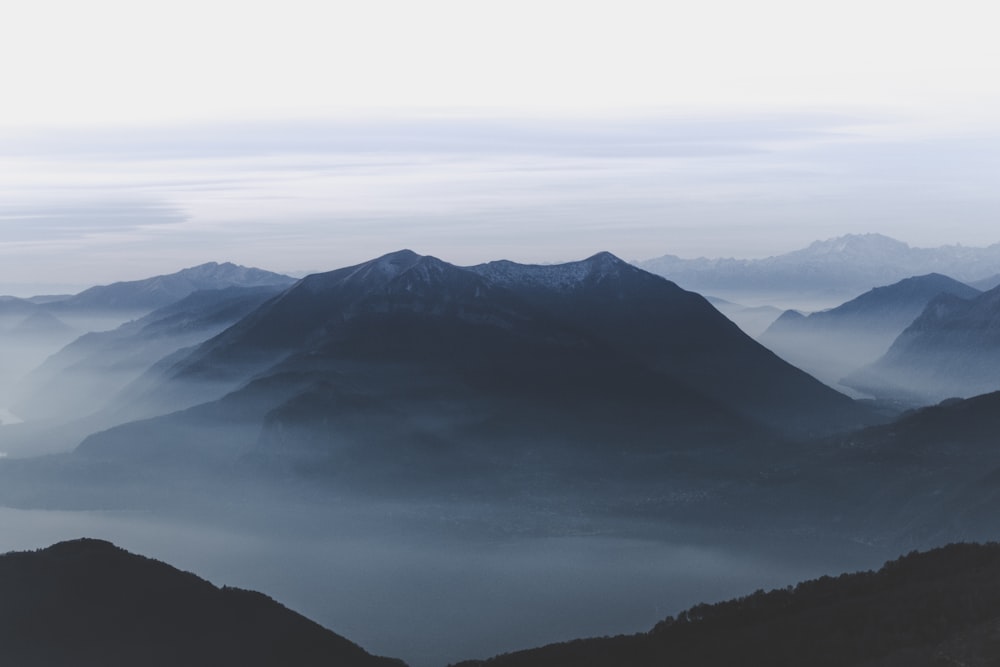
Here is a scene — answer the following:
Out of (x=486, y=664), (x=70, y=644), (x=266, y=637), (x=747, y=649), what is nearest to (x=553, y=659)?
(x=486, y=664)

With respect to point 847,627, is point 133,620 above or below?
below

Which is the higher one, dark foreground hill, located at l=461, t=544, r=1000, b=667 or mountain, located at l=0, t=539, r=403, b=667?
dark foreground hill, located at l=461, t=544, r=1000, b=667

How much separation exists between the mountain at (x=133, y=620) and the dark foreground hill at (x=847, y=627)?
25.7m

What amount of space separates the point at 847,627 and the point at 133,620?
87101mm

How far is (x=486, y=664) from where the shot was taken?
154 meters

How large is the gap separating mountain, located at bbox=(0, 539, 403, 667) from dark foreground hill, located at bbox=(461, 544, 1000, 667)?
25.7 meters

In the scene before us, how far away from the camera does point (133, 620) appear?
496 ft

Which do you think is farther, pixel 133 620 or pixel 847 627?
pixel 133 620

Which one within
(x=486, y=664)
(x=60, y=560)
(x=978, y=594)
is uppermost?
(x=978, y=594)

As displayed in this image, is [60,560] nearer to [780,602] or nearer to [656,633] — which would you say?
[656,633]

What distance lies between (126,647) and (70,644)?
22.3 ft

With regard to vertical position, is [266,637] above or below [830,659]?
below

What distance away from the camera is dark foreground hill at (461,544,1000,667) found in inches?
4164

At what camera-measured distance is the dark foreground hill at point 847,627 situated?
347 feet
